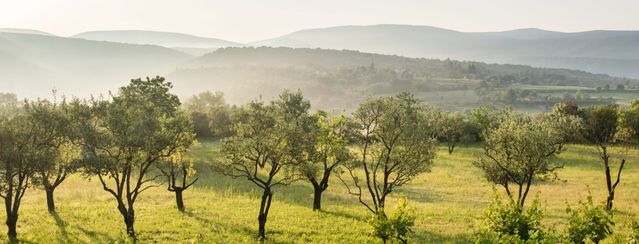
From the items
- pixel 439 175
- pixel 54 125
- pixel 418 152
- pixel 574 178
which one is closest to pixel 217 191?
pixel 54 125

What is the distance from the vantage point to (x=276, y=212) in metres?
46.3

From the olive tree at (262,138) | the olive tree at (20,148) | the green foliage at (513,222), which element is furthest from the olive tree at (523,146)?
the olive tree at (20,148)

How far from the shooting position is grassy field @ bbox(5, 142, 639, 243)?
3653cm

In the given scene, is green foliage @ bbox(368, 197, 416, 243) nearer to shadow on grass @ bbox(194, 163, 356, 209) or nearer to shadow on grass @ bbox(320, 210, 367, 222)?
shadow on grass @ bbox(320, 210, 367, 222)

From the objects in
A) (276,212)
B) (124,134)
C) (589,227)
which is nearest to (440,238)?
(589,227)

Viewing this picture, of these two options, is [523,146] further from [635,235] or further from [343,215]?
[343,215]

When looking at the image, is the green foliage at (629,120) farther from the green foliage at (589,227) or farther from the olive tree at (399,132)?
the green foliage at (589,227)

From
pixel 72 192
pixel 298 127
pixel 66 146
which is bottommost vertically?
pixel 72 192

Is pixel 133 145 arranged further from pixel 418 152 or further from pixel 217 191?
pixel 217 191

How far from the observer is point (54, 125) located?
112ft

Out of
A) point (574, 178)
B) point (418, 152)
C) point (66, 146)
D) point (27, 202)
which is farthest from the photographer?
point (574, 178)

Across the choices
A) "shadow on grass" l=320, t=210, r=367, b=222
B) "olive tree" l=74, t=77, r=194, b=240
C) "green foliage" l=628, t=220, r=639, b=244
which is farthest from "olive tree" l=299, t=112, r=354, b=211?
"green foliage" l=628, t=220, r=639, b=244

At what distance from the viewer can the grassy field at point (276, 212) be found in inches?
1438

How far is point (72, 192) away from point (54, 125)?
89.3 feet
